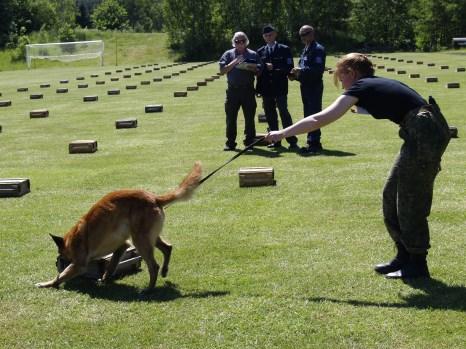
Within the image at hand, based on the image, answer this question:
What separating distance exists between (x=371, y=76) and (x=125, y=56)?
214 ft

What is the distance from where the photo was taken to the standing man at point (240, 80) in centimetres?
1389

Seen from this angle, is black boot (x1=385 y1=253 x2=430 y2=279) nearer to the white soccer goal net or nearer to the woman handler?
the woman handler

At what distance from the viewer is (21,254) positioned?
26.3ft

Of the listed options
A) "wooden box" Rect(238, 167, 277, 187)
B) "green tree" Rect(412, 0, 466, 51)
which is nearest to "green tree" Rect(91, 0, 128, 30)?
"green tree" Rect(412, 0, 466, 51)

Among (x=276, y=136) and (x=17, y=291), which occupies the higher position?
(x=276, y=136)

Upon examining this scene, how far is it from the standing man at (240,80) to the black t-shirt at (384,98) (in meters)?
7.76

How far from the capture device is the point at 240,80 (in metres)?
14.2

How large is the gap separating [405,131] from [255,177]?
4930 mm

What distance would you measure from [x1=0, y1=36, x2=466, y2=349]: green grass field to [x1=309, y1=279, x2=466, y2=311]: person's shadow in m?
0.02

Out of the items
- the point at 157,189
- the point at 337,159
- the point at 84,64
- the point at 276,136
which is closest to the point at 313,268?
the point at 276,136

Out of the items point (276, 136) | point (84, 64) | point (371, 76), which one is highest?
point (371, 76)

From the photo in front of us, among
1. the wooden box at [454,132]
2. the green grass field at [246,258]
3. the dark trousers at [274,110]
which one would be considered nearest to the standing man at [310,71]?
the dark trousers at [274,110]

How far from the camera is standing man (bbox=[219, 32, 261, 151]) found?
1389 cm

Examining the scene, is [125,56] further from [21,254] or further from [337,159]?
[21,254]
